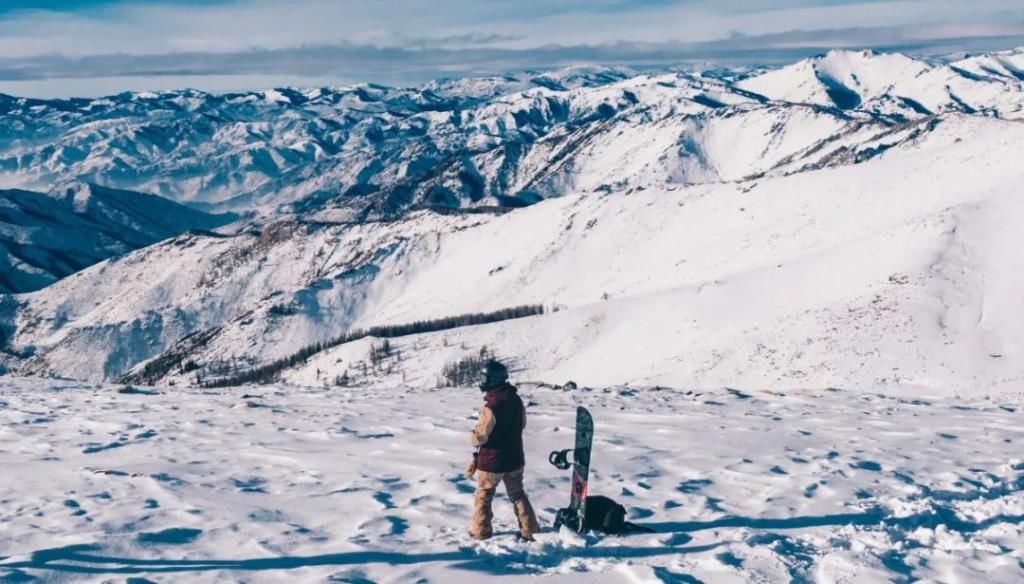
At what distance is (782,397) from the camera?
27125mm

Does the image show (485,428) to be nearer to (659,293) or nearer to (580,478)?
(580,478)

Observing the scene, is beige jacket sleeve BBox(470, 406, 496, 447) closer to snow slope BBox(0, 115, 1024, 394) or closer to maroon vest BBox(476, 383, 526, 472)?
maroon vest BBox(476, 383, 526, 472)

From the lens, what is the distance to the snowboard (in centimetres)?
1168

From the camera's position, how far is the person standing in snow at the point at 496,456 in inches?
452

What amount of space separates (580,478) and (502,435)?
1.33 m

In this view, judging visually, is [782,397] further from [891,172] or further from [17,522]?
[891,172]

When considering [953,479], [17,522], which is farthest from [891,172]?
[17,522]

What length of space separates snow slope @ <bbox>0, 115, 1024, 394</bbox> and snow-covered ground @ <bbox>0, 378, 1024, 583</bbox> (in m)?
38.3

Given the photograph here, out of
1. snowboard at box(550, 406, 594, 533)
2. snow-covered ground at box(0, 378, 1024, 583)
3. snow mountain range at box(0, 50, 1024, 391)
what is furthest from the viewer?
snow mountain range at box(0, 50, 1024, 391)

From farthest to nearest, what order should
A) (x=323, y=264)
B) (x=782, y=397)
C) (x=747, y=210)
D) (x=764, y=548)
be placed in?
(x=323, y=264) < (x=747, y=210) < (x=782, y=397) < (x=764, y=548)

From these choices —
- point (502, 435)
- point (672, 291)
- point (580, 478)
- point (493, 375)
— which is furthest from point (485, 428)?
point (672, 291)

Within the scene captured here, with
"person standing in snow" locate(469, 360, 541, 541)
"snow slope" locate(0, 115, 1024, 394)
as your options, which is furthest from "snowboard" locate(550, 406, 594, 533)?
"snow slope" locate(0, 115, 1024, 394)

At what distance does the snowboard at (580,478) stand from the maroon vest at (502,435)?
0.74 meters

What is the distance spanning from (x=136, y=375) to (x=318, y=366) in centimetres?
5907
